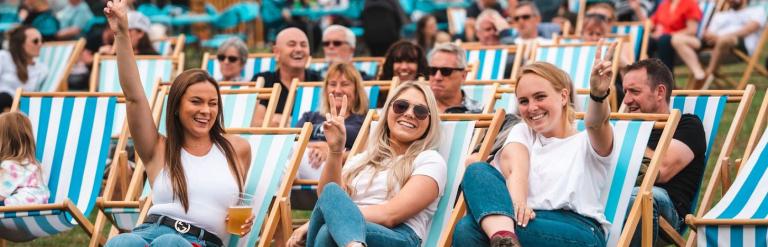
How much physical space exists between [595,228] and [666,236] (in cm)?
58

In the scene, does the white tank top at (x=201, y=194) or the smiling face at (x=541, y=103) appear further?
the white tank top at (x=201, y=194)

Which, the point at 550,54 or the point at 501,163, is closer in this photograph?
the point at 501,163

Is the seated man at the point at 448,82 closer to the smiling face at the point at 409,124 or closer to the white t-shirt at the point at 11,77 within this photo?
the smiling face at the point at 409,124

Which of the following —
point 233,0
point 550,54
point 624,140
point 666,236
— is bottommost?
point 666,236

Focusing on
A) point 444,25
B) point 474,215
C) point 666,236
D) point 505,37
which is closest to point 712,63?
point 505,37

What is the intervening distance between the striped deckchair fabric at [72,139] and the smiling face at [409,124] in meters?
1.60

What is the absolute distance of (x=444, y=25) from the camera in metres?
15.9

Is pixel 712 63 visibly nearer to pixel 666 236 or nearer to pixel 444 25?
pixel 444 25

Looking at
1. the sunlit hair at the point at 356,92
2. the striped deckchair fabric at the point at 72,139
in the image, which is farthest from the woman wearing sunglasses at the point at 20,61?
the sunlit hair at the point at 356,92

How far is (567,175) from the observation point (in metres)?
5.29

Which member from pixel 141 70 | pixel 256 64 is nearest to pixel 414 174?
pixel 256 64

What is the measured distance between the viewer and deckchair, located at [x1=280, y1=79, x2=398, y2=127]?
7672mm

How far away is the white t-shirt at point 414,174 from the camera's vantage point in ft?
18.1

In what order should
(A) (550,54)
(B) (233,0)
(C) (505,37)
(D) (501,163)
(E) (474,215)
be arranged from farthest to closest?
(B) (233,0)
(C) (505,37)
(A) (550,54)
(D) (501,163)
(E) (474,215)
